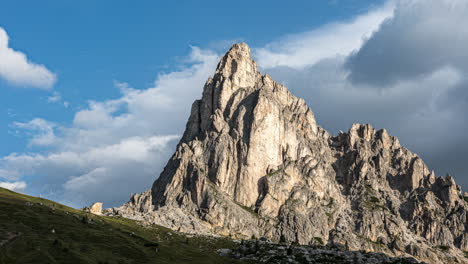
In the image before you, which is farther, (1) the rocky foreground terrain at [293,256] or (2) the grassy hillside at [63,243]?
(1) the rocky foreground terrain at [293,256]

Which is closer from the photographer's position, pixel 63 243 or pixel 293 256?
pixel 63 243

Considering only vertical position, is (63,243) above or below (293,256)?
below

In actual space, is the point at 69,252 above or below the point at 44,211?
below

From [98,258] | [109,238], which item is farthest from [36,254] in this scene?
[109,238]

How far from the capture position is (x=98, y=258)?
100m

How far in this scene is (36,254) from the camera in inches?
3588

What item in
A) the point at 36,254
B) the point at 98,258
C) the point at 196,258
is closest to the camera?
the point at 36,254

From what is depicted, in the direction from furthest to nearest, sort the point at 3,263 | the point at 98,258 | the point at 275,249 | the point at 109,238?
1. the point at 275,249
2. the point at 109,238
3. the point at 98,258
4. the point at 3,263

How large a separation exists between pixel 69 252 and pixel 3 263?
51.9ft

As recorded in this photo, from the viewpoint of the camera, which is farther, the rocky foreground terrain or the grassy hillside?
the rocky foreground terrain

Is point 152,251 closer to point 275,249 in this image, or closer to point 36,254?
point 36,254

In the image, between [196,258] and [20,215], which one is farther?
[196,258]

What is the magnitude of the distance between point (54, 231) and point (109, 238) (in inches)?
587

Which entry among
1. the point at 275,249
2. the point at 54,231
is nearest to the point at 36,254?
the point at 54,231
